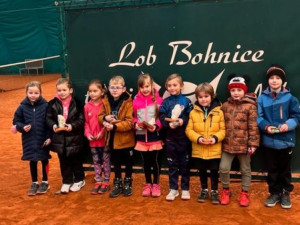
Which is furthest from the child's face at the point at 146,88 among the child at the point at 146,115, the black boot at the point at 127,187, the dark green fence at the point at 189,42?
the black boot at the point at 127,187

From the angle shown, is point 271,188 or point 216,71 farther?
point 216,71

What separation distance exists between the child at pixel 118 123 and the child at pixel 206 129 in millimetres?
840

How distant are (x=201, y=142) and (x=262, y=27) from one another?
1644 millimetres

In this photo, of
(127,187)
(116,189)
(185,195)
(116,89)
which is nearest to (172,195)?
(185,195)

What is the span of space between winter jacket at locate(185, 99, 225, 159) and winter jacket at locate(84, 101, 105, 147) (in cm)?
129

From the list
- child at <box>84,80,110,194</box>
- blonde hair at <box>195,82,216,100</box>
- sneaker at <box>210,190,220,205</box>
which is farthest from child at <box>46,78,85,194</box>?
sneaker at <box>210,190,220,205</box>

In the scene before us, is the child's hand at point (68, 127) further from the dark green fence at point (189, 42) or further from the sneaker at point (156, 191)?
the sneaker at point (156, 191)

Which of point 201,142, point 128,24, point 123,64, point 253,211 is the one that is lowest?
point 253,211

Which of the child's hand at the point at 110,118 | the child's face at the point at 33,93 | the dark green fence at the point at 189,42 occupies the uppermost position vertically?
the dark green fence at the point at 189,42

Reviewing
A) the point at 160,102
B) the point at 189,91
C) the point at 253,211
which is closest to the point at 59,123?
the point at 160,102

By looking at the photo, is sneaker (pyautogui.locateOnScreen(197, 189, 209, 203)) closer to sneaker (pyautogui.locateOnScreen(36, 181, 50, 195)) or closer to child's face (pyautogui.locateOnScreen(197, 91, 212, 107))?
child's face (pyautogui.locateOnScreen(197, 91, 212, 107))

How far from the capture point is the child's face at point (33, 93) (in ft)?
16.9

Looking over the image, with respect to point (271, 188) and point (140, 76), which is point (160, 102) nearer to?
point (140, 76)

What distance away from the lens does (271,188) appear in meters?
4.70
